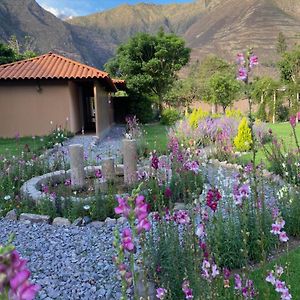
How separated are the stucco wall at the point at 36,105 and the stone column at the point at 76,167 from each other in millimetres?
9882

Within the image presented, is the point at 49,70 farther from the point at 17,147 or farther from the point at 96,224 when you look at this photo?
the point at 96,224

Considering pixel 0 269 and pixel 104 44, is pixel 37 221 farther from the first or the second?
pixel 104 44

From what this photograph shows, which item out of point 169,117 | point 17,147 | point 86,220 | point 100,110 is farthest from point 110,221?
point 169,117

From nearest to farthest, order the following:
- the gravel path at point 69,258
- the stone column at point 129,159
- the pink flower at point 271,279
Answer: the pink flower at point 271,279 < the gravel path at point 69,258 < the stone column at point 129,159

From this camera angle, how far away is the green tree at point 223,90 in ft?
90.3

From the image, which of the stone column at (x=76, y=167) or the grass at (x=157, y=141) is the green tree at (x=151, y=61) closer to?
the grass at (x=157, y=141)

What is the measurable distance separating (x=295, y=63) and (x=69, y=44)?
68533mm

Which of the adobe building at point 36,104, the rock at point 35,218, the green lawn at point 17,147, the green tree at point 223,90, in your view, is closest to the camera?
the rock at point 35,218

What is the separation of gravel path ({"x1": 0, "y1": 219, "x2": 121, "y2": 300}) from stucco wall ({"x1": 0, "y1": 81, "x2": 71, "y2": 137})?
36.8 feet

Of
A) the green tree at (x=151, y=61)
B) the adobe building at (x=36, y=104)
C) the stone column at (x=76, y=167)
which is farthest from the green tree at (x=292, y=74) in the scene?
the stone column at (x=76, y=167)

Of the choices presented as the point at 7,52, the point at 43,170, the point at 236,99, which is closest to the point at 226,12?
the point at 236,99

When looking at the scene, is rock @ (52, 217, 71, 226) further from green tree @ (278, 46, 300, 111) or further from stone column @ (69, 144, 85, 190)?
green tree @ (278, 46, 300, 111)

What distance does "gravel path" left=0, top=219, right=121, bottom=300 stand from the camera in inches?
126

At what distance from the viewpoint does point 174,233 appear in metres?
3.22
